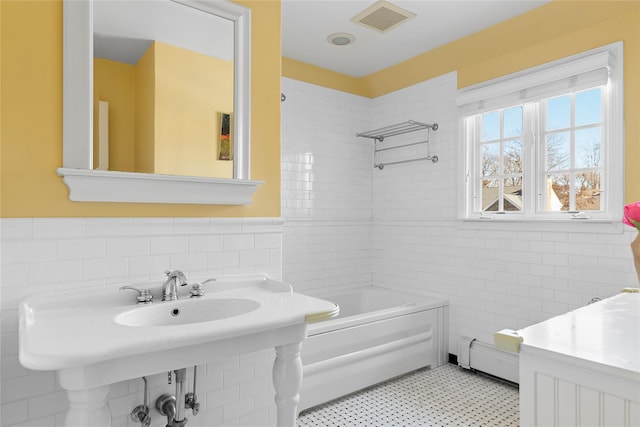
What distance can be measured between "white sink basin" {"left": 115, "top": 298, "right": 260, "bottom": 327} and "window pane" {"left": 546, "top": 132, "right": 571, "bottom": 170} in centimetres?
241

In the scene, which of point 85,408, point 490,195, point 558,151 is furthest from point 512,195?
point 85,408

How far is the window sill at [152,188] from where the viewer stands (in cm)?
151

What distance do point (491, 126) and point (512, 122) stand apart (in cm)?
18

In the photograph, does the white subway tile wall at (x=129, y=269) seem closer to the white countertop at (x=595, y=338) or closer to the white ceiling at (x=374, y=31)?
the white countertop at (x=595, y=338)

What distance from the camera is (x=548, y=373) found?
112 centimetres

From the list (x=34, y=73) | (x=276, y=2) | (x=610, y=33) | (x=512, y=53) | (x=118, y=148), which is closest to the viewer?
(x=34, y=73)

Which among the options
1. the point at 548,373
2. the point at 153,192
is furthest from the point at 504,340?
the point at 153,192

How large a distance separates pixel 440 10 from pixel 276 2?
4.32ft

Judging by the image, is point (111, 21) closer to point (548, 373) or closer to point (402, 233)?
point (548, 373)

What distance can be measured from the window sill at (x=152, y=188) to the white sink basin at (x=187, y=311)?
1.47 ft

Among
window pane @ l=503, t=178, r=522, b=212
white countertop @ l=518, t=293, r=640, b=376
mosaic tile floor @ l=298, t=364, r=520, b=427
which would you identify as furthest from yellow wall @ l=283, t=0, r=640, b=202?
mosaic tile floor @ l=298, t=364, r=520, b=427

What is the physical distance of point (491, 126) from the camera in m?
3.25

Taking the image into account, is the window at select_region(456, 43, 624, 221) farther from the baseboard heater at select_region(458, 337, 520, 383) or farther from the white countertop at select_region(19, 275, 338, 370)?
the white countertop at select_region(19, 275, 338, 370)

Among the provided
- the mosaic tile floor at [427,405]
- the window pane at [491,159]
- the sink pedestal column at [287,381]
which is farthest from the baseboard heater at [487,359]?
the sink pedestal column at [287,381]
